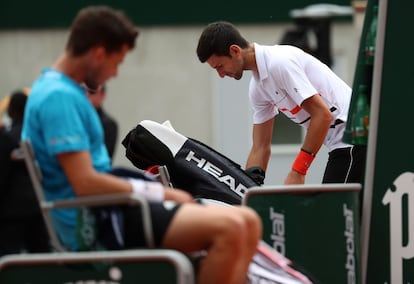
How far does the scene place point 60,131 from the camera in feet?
15.3

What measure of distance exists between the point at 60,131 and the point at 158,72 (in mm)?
16226

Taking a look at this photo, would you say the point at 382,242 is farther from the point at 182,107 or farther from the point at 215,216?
the point at 182,107

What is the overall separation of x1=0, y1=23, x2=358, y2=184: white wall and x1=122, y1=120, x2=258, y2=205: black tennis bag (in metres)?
13.2

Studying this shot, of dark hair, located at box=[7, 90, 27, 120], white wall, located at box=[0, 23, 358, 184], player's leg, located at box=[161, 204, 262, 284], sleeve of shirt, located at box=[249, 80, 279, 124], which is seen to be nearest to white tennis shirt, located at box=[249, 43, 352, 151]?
sleeve of shirt, located at box=[249, 80, 279, 124]

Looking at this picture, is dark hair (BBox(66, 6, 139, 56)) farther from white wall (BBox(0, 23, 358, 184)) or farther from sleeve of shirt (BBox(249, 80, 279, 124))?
white wall (BBox(0, 23, 358, 184))

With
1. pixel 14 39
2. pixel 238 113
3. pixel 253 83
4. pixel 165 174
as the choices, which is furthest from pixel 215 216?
pixel 14 39

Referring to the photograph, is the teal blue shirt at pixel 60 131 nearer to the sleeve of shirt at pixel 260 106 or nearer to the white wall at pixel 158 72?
the sleeve of shirt at pixel 260 106

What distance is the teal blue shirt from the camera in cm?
468

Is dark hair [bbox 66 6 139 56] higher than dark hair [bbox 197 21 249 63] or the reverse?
higher

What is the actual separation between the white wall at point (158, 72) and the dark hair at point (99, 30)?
49.8 ft

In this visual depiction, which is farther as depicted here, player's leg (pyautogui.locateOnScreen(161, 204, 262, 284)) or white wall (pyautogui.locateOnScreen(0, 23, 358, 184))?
white wall (pyautogui.locateOnScreen(0, 23, 358, 184))

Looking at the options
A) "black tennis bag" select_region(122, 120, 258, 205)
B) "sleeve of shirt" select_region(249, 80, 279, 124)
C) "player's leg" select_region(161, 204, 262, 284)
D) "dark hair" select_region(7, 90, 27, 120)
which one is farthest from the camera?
"dark hair" select_region(7, 90, 27, 120)

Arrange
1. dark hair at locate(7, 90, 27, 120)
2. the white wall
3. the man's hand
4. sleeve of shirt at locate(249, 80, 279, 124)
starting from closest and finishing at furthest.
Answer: the man's hand < sleeve of shirt at locate(249, 80, 279, 124) < dark hair at locate(7, 90, 27, 120) < the white wall

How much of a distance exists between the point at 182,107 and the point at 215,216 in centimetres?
1605
